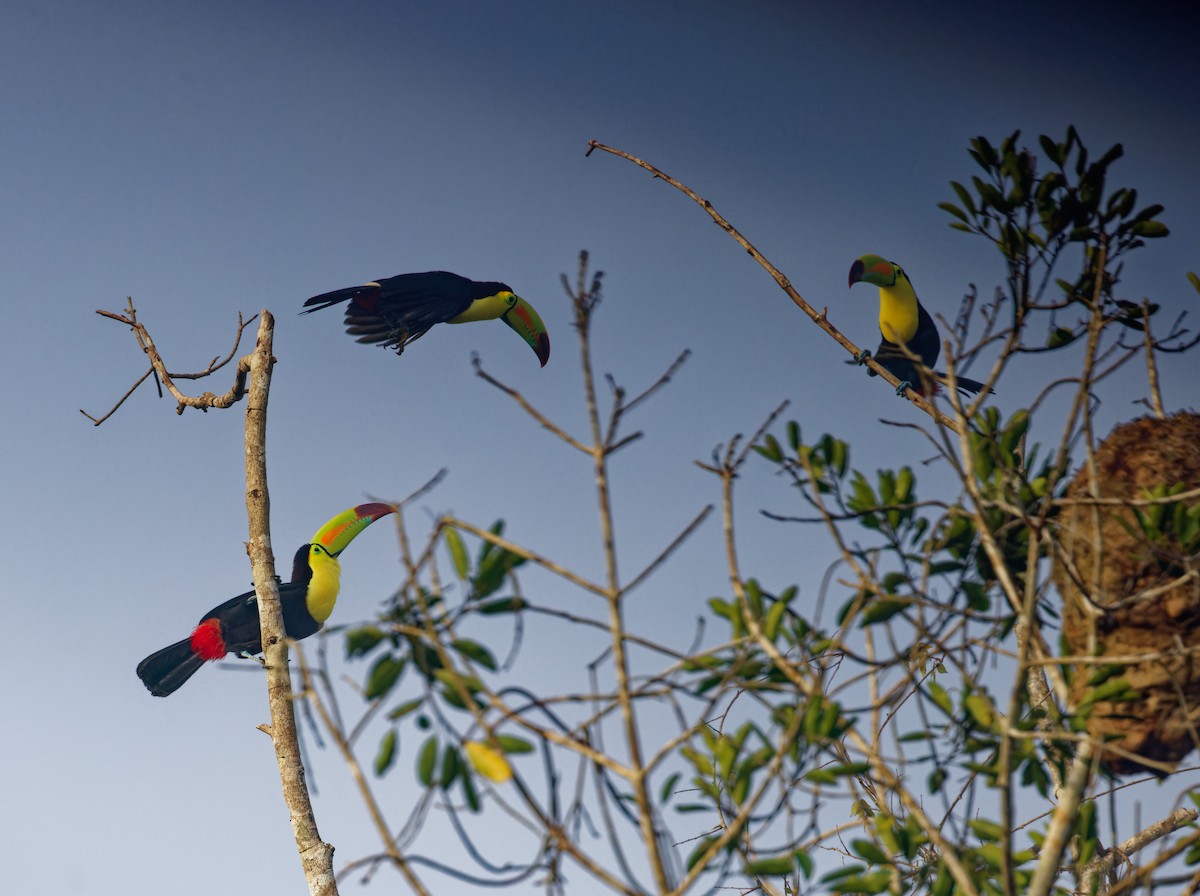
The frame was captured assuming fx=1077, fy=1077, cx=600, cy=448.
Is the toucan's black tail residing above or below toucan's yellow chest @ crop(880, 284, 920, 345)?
below

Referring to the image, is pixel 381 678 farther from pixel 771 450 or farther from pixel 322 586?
pixel 322 586

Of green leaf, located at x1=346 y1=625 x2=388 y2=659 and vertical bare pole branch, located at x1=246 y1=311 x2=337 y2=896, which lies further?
vertical bare pole branch, located at x1=246 y1=311 x2=337 y2=896

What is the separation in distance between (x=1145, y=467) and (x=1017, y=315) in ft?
1.95

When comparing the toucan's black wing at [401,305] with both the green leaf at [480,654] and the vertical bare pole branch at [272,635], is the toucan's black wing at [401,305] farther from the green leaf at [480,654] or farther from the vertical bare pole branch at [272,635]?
the green leaf at [480,654]

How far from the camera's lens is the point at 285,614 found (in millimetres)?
5742

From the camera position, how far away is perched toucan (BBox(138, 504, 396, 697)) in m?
5.52

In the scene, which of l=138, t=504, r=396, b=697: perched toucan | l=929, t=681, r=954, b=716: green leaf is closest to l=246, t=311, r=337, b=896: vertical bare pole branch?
l=138, t=504, r=396, b=697: perched toucan

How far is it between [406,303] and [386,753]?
429 cm

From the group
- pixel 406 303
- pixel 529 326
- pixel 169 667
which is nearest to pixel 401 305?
pixel 406 303

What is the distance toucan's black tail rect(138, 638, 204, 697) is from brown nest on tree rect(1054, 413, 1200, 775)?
434 centimetres

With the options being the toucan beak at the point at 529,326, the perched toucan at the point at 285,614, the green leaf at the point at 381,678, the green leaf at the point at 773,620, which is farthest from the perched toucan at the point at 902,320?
the green leaf at the point at 381,678

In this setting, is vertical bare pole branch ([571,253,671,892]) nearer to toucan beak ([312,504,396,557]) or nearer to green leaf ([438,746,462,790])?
green leaf ([438,746,462,790])

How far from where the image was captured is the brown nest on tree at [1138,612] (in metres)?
2.75

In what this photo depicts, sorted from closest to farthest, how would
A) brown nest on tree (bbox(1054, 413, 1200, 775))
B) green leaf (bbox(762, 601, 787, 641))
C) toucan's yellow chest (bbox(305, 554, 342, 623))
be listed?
green leaf (bbox(762, 601, 787, 641)) < brown nest on tree (bbox(1054, 413, 1200, 775)) < toucan's yellow chest (bbox(305, 554, 342, 623))
